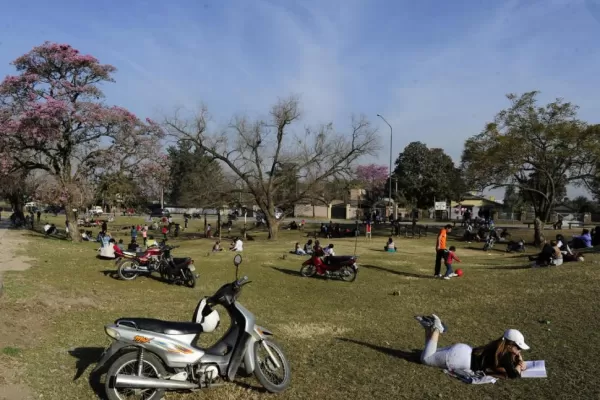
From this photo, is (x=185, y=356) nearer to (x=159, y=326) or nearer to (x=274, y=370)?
(x=159, y=326)

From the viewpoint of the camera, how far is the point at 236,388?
16.1ft

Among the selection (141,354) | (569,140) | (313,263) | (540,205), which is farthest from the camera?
(540,205)

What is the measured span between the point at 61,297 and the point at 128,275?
3.17 meters

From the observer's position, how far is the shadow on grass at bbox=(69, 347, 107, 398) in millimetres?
4816

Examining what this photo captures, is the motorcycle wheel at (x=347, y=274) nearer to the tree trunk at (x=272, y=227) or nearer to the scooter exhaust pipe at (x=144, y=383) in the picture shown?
the scooter exhaust pipe at (x=144, y=383)

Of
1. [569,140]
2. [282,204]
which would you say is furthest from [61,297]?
[569,140]

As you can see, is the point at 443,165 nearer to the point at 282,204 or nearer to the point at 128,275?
the point at 282,204

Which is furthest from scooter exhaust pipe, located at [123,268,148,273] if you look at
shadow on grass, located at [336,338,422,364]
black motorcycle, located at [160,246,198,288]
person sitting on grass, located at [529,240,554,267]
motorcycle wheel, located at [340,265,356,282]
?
person sitting on grass, located at [529,240,554,267]

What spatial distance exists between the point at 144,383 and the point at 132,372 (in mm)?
190

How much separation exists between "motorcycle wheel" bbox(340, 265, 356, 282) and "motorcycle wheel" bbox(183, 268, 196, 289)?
13.9ft

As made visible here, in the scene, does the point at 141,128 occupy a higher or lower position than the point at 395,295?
higher

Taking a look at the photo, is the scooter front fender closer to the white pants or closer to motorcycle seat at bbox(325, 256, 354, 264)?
the white pants

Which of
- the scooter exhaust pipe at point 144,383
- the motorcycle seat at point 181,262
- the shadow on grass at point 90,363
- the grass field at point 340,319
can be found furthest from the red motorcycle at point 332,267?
the scooter exhaust pipe at point 144,383

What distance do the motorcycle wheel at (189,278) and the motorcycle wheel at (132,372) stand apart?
7077mm
